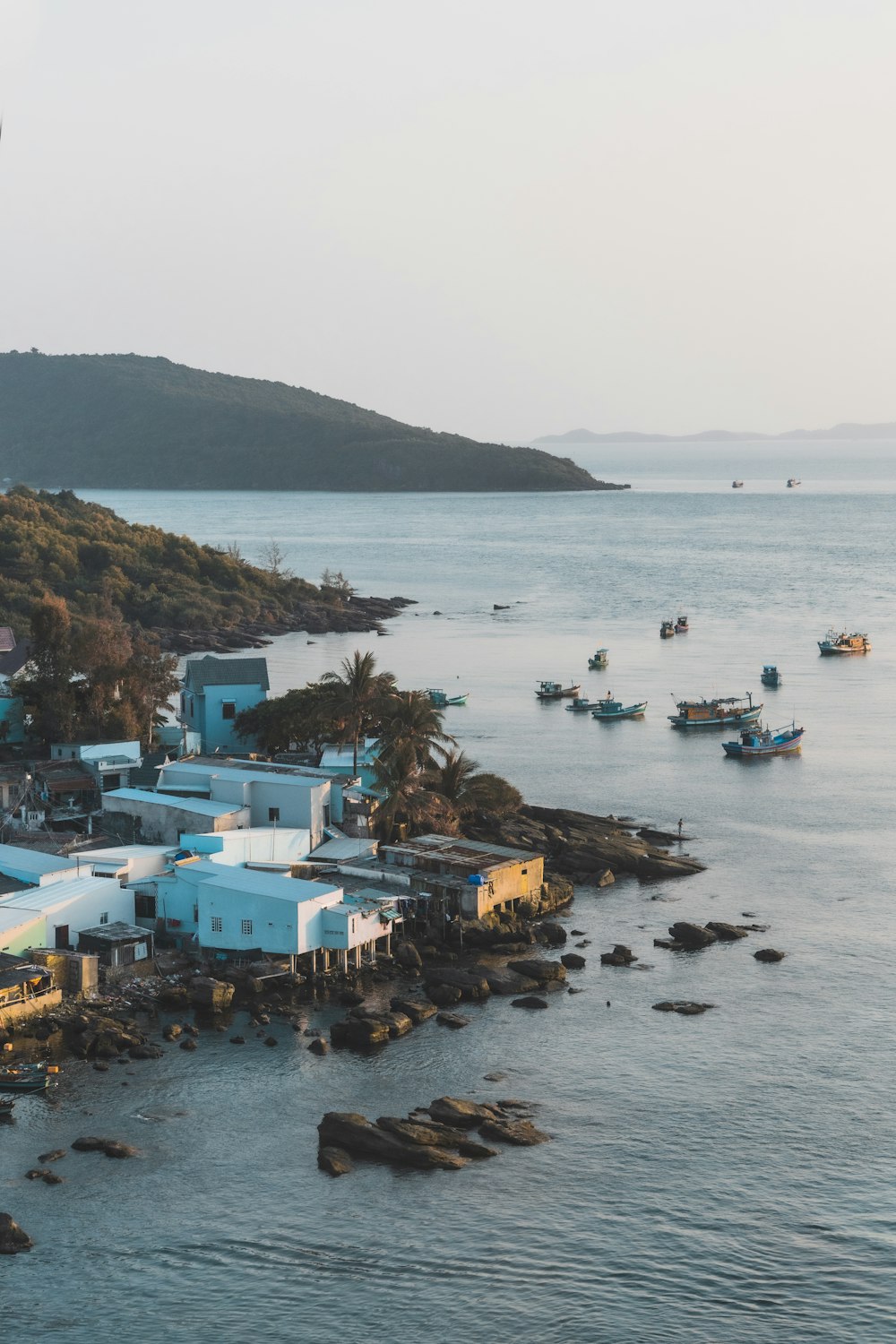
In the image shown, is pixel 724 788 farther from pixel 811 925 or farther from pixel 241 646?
pixel 241 646

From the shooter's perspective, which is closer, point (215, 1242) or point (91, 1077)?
point (215, 1242)

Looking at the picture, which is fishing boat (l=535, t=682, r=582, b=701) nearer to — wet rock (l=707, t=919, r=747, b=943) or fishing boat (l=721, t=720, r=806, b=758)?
fishing boat (l=721, t=720, r=806, b=758)

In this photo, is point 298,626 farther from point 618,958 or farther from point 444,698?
point 618,958

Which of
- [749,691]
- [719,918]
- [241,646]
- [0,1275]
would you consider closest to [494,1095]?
[0,1275]

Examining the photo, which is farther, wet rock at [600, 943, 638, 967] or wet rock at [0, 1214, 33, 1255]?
wet rock at [600, 943, 638, 967]

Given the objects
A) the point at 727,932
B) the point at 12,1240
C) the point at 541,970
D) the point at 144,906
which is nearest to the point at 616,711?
the point at 727,932

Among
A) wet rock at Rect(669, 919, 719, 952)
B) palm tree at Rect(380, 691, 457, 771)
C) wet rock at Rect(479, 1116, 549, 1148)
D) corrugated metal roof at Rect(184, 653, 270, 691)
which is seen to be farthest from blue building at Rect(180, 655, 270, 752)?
wet rock at Rect(479, 1116, 549, 1148)
